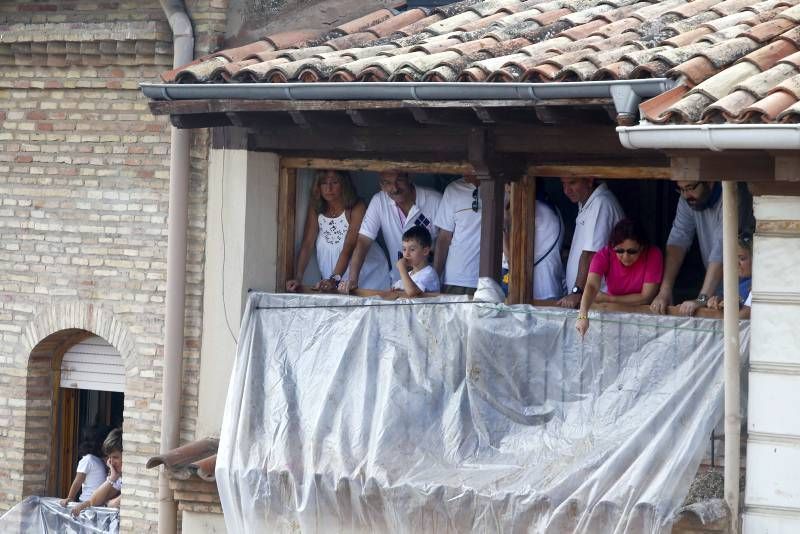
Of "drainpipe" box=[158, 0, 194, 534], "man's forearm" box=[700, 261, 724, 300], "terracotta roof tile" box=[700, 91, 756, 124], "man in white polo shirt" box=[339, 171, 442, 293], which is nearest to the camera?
"terracotta roof tile" box=[700, 91, 756, 124]

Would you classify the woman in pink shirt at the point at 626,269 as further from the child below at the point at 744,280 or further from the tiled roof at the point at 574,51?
the tiled roof at the point at 574,51

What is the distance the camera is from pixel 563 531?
823 centimetres

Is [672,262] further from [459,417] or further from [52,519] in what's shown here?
[52,519]

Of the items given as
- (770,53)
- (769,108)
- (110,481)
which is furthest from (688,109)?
(110,481)

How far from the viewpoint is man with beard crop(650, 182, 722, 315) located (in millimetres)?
8562

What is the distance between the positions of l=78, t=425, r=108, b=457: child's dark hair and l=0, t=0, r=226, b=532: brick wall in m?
0.30

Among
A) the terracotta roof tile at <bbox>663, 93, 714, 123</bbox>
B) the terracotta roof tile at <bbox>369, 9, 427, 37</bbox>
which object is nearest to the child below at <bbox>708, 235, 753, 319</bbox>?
the terracotta roof tile at <bbox>663, 93, 714, 123</bbox>

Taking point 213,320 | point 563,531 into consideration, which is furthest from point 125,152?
point 563,531

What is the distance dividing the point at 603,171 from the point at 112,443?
14.0 feet

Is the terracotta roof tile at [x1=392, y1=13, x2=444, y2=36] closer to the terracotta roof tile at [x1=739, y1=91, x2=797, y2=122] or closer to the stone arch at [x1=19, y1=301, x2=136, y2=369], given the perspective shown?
the stone arch at [x1=19, y1=301, x2=136, y2=369]

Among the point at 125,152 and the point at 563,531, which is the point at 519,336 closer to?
the point at 563,531

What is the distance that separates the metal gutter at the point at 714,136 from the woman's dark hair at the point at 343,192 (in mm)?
3354

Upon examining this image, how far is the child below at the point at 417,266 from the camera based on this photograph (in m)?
9.68

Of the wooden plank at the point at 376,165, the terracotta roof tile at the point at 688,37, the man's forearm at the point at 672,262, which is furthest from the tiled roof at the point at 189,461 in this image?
the terracotta roof tile at the point at 688,37
